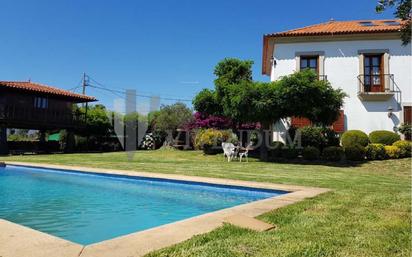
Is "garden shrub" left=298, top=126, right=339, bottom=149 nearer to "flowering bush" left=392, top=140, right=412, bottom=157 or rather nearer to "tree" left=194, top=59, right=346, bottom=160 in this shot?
"tree" left=194, top=59, right=346, bottom=160

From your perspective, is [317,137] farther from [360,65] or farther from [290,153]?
[360,65]

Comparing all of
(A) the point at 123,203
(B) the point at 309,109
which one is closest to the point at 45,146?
(B) the point at 309,109

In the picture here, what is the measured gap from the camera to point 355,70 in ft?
75.7

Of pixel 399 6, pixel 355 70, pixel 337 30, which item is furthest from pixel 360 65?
pixel 399 6

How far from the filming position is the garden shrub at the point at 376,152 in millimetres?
18250

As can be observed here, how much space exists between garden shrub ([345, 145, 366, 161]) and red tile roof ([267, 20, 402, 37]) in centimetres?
800

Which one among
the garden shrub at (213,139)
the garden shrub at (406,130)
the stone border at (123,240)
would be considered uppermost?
the garden shrub at (406,130)

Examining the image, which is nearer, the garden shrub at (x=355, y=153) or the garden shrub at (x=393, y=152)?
the garden shrub at (x=355, y=153)

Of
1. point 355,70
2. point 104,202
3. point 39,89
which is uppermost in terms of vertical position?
point 355,70

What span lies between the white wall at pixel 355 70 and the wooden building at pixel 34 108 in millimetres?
17485

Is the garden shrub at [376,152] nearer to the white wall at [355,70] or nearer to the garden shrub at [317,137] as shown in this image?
the garden shrub at [317,137]

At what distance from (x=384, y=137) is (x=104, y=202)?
1663 centimetres

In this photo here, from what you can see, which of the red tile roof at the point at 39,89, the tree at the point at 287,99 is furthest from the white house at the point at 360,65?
the red tile roof at the point at 39,89

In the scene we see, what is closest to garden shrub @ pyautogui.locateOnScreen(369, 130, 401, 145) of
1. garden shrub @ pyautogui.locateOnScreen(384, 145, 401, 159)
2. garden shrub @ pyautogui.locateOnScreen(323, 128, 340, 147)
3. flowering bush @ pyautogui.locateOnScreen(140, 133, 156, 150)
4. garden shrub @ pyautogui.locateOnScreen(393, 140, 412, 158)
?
garden shrub @ pyautogui.locateOnScreen(393, 140, 412, 158)
